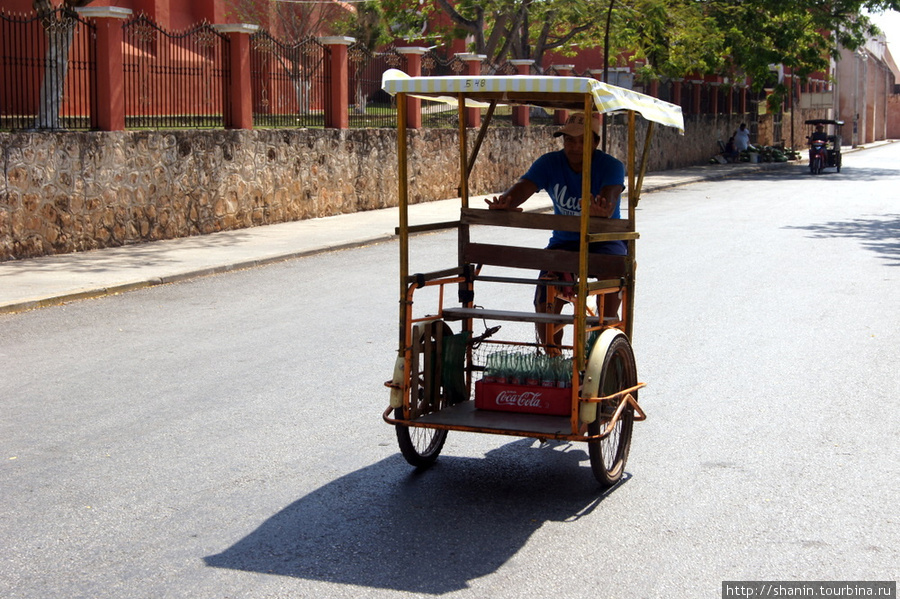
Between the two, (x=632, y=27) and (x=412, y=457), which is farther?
(x=632, y=27)

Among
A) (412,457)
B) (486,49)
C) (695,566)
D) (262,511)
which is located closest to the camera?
(695,566)

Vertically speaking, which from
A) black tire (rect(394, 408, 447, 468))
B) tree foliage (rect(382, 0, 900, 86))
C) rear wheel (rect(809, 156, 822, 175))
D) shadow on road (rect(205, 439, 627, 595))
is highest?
tree foliage (rect(382, 0, 900, 86))

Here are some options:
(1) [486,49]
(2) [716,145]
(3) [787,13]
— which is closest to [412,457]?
(1) [486,49]

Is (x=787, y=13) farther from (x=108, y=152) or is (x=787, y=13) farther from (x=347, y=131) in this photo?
(x=108, y=152)

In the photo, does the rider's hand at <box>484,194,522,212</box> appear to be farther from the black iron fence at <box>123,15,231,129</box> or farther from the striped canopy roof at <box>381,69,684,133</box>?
the black iron fence at <box>123,15,231,129</box>

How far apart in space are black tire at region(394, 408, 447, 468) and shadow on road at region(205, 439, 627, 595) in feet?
0.23

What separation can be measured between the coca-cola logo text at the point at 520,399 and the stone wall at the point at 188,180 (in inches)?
384

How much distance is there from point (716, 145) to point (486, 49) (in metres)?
16.1

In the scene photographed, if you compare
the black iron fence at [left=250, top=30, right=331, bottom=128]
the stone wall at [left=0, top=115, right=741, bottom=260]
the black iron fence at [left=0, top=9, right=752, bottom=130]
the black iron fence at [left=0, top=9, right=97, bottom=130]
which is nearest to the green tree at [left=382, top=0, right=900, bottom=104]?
the stone wall at [left=0, top=115, right=741, bottom=260]

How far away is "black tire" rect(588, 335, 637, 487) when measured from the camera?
202 inches

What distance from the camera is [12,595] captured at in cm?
397

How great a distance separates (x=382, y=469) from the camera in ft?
18.4

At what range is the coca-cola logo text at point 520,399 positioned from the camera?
17.4 feet

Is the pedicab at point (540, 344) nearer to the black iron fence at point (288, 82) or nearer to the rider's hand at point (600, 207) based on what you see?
the rider's hand at point (600, 207)
